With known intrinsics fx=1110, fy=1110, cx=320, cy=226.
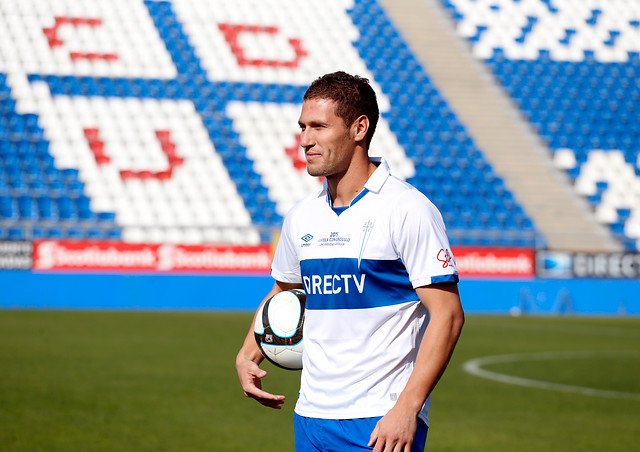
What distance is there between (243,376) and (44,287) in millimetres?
20736

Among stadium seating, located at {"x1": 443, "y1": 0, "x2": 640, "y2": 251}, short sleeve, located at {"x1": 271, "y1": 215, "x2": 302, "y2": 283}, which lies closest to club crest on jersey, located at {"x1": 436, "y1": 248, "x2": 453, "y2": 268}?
short sleeve, located at {"x1": 271, "y1": 215, "x2": 302, "y2": 283}

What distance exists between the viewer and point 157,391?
1134 centimetres

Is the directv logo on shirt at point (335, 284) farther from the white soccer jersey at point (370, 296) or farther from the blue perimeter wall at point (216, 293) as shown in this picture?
the blue perimeter wall at point (216, 293)

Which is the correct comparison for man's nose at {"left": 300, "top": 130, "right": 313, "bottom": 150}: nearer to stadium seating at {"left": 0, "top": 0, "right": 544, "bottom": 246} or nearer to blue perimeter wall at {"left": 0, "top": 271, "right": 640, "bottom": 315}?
blue perimeter wall at {"left": 0, "top": 271, "right": 640, "bottom": 315}

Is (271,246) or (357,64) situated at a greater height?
(357,64)

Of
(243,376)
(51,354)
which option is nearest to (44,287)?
(51,354)

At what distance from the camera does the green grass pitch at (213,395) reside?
8727 mm

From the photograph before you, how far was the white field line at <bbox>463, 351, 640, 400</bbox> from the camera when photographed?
12250 millimetres

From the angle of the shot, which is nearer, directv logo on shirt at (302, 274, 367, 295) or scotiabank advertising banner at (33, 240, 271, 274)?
directv logo on shirt at (302, 274, 367, 295)

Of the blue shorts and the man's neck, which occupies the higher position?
the man's neck

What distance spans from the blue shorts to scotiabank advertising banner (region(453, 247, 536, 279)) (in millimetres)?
22285

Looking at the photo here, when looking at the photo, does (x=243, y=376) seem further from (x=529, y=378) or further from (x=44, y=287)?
(x=44, y=287)

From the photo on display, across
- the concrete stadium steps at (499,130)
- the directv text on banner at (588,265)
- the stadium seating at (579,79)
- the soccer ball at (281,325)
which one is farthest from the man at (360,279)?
the stadium seating at (579,79)

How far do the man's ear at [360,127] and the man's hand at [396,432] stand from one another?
0.92 m
